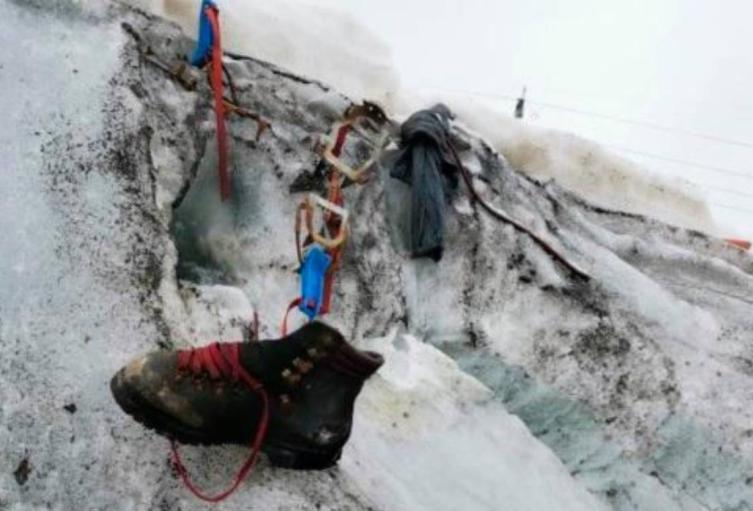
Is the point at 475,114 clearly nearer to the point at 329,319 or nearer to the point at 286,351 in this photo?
the point at 329,319

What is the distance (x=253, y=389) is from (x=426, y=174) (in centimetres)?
261

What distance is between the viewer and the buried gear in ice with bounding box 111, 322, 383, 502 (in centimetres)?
310

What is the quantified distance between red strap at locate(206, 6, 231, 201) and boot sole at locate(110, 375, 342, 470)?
1896 millimetres

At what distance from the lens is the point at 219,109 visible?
15.9ft

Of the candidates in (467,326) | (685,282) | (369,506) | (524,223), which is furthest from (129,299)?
(685,282)

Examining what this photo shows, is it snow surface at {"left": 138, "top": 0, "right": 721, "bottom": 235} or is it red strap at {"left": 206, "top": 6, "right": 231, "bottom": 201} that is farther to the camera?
snow surface at {"left": 138, "top": 0, "right": 721, "bottom": 235}

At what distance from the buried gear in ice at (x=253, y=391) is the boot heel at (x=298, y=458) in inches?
0.7

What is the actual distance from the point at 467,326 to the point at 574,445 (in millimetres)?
839

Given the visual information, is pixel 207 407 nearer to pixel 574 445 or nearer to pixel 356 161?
pixel 574 445

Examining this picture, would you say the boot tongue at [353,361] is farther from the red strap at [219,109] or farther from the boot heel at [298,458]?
the red strap at [219,109]

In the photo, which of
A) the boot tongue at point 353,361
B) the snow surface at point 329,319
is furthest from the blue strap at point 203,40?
the boot tongue at point 353,361

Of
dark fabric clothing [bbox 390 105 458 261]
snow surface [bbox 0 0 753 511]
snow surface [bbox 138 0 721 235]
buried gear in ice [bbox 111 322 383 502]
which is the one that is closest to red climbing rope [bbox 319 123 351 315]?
snow surface [bbox 0 0 753 511]

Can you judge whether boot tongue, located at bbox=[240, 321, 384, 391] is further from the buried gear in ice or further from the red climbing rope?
the red climbing rope

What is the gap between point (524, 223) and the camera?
5934 millimetres
